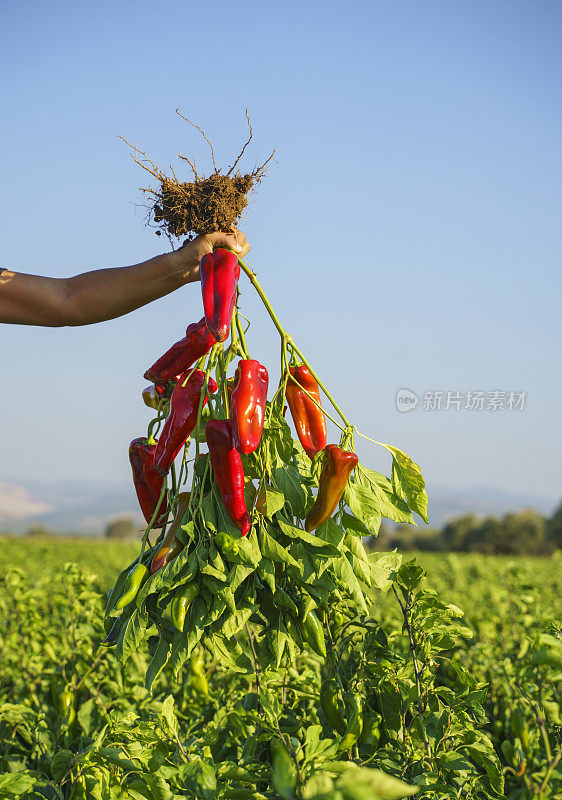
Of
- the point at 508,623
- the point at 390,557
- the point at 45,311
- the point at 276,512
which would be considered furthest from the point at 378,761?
the point at 508,623

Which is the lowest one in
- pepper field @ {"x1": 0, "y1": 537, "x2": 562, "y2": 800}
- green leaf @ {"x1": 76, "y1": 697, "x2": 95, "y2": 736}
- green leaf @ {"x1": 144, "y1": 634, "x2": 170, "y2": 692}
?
green leaf @ {"x1": 76, "y1": 697, "x2": 95, "y2": 736}

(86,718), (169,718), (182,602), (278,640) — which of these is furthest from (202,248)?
(86,718)

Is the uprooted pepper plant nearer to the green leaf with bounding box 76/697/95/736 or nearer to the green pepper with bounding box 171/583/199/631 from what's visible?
the green pepper with bounding box 171/583/199/631

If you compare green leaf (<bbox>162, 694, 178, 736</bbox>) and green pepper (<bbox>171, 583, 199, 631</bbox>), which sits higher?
green pepper (<bbox>171, 583, 199, 631</bbox>)

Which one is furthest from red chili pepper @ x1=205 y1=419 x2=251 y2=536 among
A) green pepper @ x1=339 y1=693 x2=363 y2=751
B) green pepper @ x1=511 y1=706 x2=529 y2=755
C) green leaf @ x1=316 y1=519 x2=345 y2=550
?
green pepper @ x1=511 y1=706 x2=529 y2=755

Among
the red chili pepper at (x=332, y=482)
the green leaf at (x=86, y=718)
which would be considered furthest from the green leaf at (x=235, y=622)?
the green leaf at (x=86, y=718)

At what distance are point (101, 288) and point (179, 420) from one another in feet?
1.90

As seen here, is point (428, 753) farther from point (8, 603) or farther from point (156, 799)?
point (8, 603)

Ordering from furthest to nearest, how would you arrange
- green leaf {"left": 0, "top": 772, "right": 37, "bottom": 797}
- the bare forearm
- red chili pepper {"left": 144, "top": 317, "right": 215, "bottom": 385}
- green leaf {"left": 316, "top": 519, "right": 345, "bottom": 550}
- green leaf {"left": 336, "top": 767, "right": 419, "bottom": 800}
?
1. the bare forearm
2. red chili pepper {"left": 144, "top": 317, "right": 215, "bottom": 385}
3. green leaf {"left": 316, "top": 519, "right": 345, "bottom": 550}
4. green leaf {"left": 0, "top": 772, "right": 37, "bottom": 797}
5. green leaf {"left": 336, "top": 767, "right": 419, "bottom": 800}

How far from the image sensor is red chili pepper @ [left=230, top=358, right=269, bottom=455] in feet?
4.83

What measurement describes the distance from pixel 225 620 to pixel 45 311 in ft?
3.85

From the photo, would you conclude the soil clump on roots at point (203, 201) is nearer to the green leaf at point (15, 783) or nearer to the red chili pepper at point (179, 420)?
the red chili pepper at point (179, 420)

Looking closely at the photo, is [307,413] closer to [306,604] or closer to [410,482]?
[410,482]

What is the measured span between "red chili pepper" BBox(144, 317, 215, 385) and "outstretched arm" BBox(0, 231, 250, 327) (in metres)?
0.19
